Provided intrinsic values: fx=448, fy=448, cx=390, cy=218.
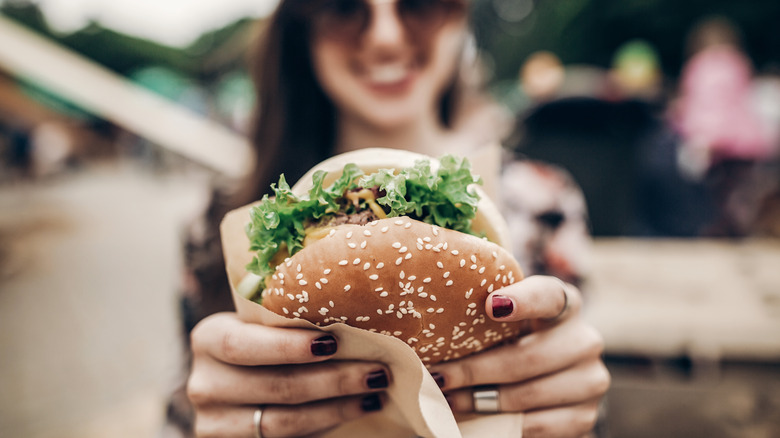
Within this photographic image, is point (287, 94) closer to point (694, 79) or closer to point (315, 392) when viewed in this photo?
point (315, 392)

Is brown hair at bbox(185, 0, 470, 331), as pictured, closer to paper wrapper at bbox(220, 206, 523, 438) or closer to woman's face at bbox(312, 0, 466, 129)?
woman's face at bbox(312, 0, 466, 129)

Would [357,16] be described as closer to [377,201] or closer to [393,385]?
[377,201]

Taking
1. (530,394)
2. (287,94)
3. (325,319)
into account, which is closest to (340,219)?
(325,319)

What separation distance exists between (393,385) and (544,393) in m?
0.43

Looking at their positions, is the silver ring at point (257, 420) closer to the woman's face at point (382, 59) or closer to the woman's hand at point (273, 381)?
the woman's hand at point (273, 381)

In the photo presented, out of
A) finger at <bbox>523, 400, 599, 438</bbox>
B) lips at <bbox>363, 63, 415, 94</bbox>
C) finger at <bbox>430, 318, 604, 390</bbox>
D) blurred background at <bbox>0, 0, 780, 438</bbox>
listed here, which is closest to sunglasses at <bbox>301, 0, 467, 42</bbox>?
lips at <bbox>363, 63, 415, 94</bbox>

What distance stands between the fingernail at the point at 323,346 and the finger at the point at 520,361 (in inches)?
12.8

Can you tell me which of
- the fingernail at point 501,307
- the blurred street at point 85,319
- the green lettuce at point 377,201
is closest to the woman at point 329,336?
the fingernail at point 501,307

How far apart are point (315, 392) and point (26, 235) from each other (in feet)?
28.0

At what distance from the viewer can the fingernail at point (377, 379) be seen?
1.16 m

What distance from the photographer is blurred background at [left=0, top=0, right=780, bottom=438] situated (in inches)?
103

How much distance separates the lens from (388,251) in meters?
1.00

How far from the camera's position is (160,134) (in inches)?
91.0

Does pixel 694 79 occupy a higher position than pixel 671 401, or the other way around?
pixel 694 79
